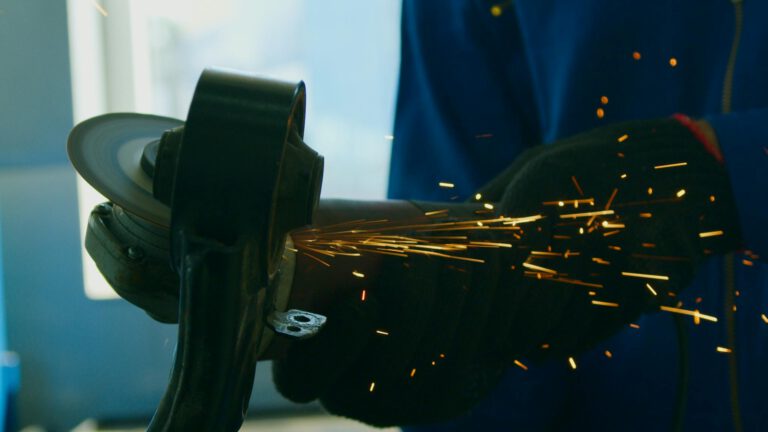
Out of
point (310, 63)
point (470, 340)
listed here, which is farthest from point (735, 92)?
point (310, 63)

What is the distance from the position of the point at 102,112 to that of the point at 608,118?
1.25 m

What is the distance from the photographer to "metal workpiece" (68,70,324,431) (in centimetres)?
33

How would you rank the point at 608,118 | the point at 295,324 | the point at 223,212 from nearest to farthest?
1. the point at 223,212
2. the point at 295,324
3. the point at 608,118

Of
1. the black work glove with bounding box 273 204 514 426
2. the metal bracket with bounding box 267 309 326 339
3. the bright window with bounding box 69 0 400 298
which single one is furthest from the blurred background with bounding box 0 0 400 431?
the metal bracket with bounding box 267 309 326 339

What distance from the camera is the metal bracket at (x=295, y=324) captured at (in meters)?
0.42

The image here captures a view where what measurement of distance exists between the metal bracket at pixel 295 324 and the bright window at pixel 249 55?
3.96 ft

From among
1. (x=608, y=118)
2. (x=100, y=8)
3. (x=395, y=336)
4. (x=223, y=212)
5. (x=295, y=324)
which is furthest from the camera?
(x=100, y=8)

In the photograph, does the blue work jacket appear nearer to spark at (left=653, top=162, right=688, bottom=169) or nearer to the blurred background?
A: spark at (left=653, top=162, right=688, bottom=169)

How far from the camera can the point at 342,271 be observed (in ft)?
1.78

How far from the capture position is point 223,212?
0.33 m

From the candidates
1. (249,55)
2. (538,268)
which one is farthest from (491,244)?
(249,55)

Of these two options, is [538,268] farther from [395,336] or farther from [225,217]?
[225,217]

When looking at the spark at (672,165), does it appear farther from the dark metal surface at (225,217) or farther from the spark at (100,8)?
the spark at (100,8)

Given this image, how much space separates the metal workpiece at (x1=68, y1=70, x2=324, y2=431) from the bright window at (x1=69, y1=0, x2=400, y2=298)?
1.24 m
